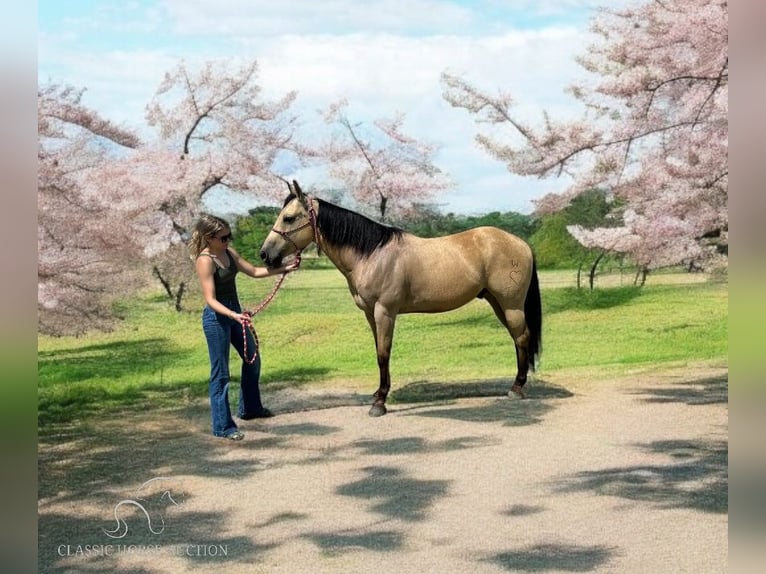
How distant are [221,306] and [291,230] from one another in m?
0.62

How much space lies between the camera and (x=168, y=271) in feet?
18.4

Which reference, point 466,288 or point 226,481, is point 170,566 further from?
point 466,288

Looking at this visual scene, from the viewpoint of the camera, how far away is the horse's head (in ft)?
15.4

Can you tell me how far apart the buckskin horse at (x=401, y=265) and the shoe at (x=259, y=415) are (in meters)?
0.65

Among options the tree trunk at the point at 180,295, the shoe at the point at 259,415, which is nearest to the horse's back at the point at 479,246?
the shoe at the point at 259,415

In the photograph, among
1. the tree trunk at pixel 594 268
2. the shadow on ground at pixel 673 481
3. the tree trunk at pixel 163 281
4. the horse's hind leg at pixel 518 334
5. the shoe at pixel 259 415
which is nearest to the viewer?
the shadow on ground at pixel 673 481

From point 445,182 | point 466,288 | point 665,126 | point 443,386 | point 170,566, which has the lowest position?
point 170,566

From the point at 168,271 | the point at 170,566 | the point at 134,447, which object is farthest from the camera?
the point at 168,271

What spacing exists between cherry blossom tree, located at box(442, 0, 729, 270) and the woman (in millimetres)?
1928

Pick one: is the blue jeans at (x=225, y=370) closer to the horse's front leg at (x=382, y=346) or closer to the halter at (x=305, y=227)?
the halter at (x=305, y=227)

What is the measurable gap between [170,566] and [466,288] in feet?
7.76

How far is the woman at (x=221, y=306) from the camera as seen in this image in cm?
445

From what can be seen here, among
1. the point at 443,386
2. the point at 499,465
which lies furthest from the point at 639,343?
the point at 499,465

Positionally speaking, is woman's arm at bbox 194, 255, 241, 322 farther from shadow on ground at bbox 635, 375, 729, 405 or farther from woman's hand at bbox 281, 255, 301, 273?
shadow on ground at bbox 635, 375, 729, 405
